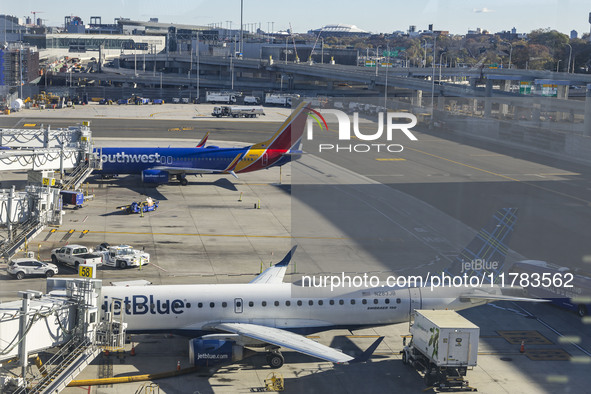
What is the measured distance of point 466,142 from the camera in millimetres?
44938

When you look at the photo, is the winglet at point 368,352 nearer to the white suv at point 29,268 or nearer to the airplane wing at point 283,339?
the airplane wing at point 283,339

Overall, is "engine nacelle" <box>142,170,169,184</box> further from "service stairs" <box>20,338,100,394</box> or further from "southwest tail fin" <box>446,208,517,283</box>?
"service stairs" <box>20,338,100,394</box>

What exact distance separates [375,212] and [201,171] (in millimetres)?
44045

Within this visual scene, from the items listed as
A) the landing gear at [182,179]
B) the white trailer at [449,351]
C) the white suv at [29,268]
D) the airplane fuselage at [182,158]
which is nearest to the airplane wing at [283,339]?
the white trailer at [449,351]

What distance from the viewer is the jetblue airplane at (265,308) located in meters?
37.4

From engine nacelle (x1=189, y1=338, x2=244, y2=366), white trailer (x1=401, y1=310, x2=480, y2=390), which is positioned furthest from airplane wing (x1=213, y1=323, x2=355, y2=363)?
white trailer (x1=401, y1=310, x2=480, y2=390)

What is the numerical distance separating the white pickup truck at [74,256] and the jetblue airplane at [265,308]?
15.1 m

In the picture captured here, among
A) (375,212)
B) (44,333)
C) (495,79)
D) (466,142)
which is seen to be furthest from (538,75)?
(44,333)

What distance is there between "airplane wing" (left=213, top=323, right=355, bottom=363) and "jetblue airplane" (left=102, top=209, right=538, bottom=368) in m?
0.05

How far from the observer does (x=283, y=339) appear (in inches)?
1431

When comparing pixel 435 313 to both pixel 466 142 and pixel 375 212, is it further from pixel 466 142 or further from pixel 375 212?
pixel 466 142

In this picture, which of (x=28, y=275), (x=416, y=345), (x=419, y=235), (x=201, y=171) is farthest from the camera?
(x=201, y=171)

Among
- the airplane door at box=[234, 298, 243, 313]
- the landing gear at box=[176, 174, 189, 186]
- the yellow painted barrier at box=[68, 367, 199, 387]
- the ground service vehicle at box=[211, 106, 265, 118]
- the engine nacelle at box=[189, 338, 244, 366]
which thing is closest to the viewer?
the yellow painted barrier at box=[68, 367, 199, 387]

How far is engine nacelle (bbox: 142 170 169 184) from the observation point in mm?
83562
